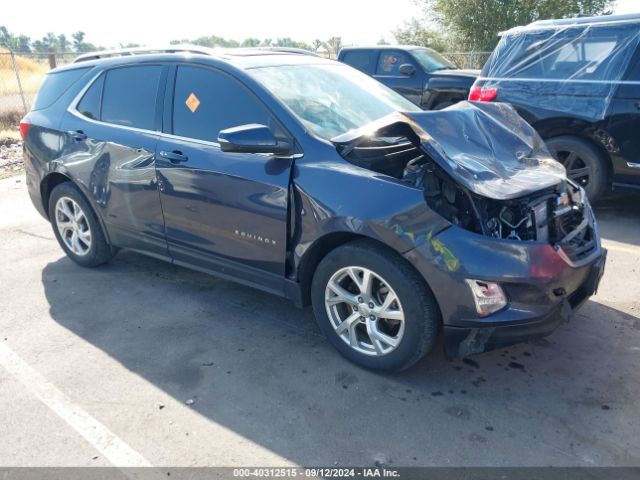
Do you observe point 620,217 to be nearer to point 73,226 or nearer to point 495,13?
point 73,226

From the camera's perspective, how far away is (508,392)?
9.80ft

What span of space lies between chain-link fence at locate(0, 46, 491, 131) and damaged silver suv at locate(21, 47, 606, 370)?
10.2m

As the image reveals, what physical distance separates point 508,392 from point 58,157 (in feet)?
13.0

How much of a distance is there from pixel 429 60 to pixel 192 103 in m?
8.31

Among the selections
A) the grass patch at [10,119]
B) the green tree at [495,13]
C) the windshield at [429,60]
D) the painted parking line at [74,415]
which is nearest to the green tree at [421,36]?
the green tree at [495,13]

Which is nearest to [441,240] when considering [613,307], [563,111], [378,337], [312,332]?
[378,337]

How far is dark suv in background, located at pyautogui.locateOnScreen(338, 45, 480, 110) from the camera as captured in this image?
33.4 ft

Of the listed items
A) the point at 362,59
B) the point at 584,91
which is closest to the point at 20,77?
the point at 362,59

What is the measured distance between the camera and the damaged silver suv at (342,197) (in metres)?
2.77

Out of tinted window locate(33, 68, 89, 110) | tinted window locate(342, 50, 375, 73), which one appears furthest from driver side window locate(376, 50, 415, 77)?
tinted window locate(33, 68, 89, 110)

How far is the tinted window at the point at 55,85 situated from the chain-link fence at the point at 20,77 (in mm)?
8636

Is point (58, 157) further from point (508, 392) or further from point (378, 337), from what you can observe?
point (508, 392)

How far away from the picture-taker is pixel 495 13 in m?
22.0

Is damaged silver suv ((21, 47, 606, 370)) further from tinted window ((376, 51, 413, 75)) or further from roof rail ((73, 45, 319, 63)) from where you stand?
tinted window ((376, 51, 413, 75))
